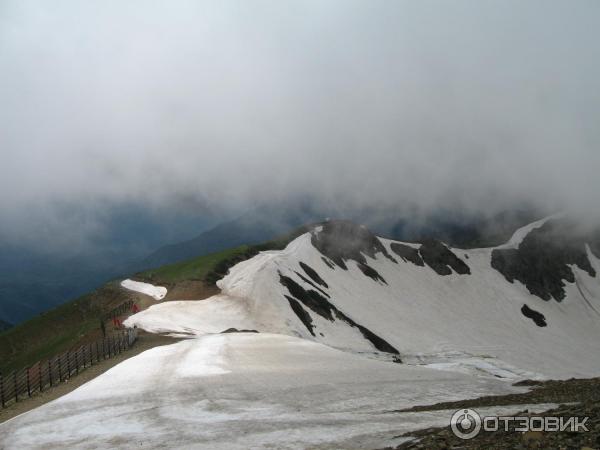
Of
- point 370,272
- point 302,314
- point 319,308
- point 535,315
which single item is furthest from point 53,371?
point 535,315

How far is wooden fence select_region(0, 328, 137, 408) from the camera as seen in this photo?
27.2 meters

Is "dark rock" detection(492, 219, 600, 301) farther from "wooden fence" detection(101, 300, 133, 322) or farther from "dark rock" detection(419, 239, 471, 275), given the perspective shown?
"wooden fence" detection(101, 300, 133, 322)

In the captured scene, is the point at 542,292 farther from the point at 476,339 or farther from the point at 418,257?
the point at 476,339

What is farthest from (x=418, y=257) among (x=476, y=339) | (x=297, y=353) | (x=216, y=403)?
(x=216, y=403)

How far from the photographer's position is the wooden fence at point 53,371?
27.2m

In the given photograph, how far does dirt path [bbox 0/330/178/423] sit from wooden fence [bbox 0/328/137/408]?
598 mm

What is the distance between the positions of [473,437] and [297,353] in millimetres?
24322

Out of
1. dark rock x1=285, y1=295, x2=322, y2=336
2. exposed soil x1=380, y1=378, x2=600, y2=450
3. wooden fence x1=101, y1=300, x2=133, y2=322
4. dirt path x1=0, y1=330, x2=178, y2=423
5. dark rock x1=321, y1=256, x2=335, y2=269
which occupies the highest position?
dark rock x1=321, y1=256, x2=335, y2=269

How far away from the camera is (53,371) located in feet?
101

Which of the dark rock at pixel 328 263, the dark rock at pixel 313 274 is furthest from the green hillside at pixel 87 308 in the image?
the dark rock at pixel 328 263

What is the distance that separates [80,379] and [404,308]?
71167mm

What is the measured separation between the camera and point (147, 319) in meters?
51.7

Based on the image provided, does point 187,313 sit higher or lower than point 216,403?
higher

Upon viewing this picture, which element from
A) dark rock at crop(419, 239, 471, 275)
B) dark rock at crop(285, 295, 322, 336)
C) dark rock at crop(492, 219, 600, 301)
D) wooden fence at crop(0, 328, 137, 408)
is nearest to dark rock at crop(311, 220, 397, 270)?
dark rock at crop(419, 239, 471, 275)
